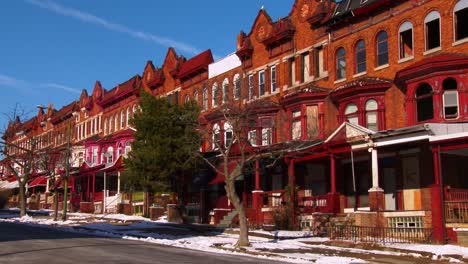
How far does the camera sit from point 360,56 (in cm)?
3228

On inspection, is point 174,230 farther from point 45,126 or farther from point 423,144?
point 45,126

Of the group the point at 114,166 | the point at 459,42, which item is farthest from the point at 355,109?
the point at 114,166

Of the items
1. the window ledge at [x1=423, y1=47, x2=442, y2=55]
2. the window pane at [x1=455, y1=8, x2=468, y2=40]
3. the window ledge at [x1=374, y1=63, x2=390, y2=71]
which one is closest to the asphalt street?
the window ledge at [x1=423, y1=47, x2=442, y2=55]

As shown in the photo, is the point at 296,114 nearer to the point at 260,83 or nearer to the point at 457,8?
the point at 260,83

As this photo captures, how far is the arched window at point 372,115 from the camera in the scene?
100 ft

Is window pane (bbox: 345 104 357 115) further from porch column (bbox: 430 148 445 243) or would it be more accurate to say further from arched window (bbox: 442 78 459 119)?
porch column (bbox: 430 148 445 243)

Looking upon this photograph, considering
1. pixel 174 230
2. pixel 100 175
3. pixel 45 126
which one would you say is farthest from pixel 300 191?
pixel 45 126

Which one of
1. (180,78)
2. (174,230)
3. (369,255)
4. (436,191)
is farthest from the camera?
(180,78)

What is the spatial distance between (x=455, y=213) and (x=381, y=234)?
324 centimetres

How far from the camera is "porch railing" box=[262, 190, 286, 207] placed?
3222 centimetres

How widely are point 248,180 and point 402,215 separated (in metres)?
14.4

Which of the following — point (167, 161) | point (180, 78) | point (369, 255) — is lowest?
point (369, 255)

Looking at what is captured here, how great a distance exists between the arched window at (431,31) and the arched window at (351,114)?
5274mm

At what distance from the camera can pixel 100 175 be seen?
54.5 m
